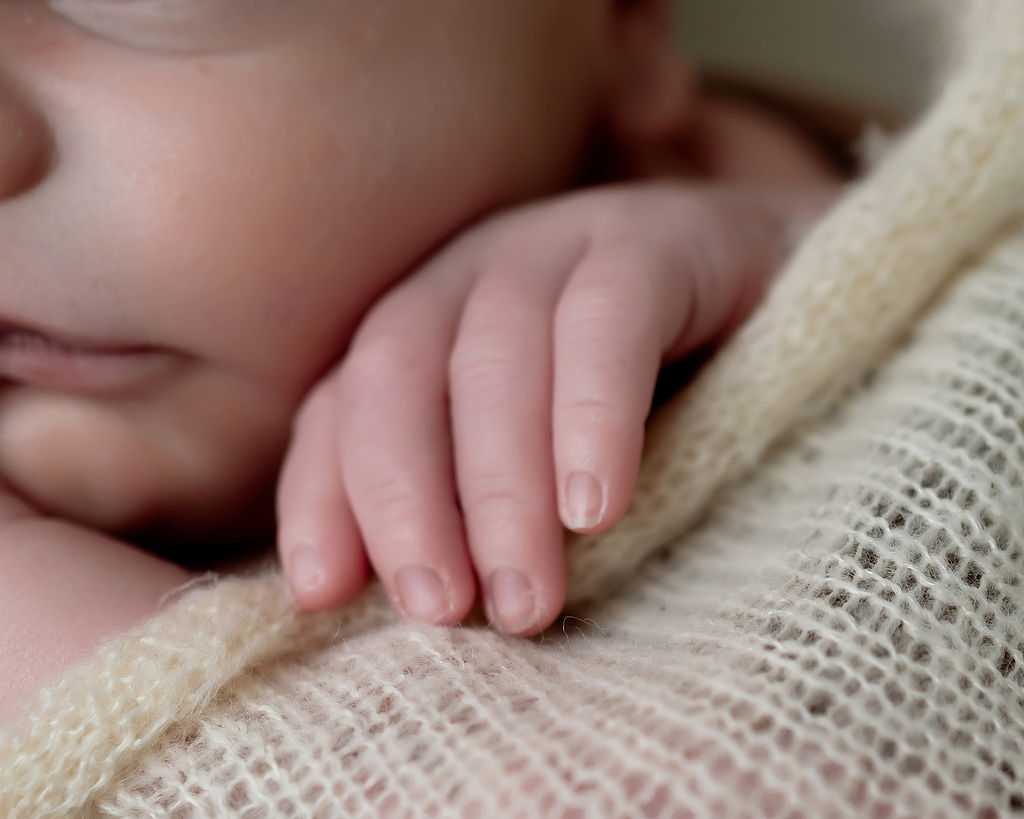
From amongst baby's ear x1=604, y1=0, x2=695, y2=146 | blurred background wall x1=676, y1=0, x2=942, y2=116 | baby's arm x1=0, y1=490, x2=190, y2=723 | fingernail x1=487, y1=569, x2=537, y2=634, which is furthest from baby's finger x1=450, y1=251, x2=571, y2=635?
blurred background wall x1=676, y1=0, x2=942, y2=116

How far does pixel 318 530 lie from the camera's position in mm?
404

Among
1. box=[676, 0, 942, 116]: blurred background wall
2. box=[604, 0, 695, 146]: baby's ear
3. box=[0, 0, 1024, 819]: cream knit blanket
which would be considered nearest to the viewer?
box=[0, 0, 1024, 819]: cream knit blanket

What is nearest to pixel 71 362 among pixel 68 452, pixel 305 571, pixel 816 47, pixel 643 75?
pixel 68 452

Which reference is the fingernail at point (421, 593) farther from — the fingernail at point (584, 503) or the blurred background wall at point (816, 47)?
the blurred background wall at point (816, 47)

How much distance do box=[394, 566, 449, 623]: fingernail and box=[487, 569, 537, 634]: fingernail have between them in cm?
2

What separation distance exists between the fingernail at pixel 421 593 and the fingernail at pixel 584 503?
0.18ft

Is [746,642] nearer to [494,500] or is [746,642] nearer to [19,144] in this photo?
[494,500]

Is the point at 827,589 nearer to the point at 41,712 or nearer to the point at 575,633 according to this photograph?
the point at 575,633

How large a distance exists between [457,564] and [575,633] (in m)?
0.06

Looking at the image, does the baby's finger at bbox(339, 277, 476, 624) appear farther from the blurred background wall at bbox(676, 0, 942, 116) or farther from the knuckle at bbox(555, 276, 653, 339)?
the blurred background wall at bbox(676, 0, 942, 116)

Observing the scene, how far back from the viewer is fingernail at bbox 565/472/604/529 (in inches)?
14.1

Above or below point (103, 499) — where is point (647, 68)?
above

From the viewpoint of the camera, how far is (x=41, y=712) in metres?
0.31

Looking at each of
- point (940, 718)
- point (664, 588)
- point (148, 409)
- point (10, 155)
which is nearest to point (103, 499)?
point (148, 409)
